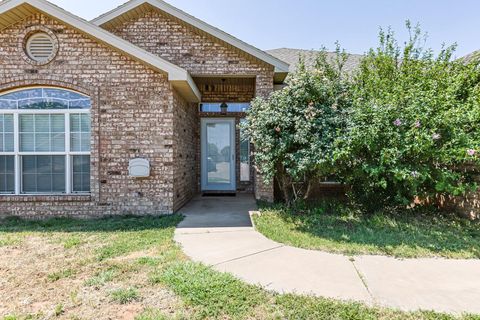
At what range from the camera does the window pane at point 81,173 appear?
6.64m

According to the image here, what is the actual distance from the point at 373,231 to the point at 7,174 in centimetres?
804

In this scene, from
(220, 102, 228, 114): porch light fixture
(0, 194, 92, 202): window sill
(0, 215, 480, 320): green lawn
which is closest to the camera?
(0, 215, 480, 320): green lawn

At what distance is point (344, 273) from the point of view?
3.51 m

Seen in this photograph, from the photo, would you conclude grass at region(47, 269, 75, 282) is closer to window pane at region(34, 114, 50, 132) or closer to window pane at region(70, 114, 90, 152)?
window pane at region(70, 114, 90, 152)

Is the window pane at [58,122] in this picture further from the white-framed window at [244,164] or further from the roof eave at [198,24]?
the white-framed window at [244,164]

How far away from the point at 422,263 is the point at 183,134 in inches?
244

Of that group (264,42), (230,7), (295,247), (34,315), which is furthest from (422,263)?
(264,42)

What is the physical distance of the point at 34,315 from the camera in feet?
8.84

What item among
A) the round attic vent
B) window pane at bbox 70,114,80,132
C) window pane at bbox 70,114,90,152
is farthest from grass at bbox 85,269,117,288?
the round attic vent

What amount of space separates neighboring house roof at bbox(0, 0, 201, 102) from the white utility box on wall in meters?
2.00

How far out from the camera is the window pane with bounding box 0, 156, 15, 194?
21.4 ft

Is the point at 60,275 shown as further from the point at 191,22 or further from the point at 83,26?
the point at 191,22

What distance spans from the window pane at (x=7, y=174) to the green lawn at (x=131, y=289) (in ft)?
7.50

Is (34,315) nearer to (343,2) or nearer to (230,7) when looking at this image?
(230,7)
